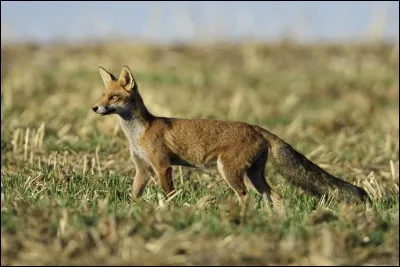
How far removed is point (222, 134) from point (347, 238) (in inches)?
110

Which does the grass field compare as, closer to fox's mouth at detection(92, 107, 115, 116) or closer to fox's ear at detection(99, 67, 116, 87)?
fox's mouth at detection(92, 107, 115, 116)

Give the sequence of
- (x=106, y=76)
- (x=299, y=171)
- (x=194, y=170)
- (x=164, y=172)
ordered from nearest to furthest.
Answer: (x=164, y=172) → (x=299, y=171) → (x=106, y=76) → (x=194, y=170)

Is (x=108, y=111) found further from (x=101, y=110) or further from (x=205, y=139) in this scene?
(x=205, y=139)

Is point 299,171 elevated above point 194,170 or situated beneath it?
elevated above

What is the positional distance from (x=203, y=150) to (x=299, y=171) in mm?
980

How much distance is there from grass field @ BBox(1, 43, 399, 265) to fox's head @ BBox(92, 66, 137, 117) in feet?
2.48

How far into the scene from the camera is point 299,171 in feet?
26.0

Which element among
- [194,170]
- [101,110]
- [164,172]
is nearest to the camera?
[101,110]

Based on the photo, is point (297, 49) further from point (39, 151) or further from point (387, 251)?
point (387, 251)

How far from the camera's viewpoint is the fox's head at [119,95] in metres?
7.68

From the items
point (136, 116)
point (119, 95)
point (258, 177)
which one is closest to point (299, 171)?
point (258, 177)

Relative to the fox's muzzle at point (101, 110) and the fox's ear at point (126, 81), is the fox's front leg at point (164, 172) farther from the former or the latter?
the fox's ear at point (126, 81)

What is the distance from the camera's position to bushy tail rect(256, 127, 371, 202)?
7855 mm

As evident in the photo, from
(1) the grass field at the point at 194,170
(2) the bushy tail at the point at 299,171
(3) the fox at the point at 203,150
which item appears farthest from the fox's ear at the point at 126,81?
(2) the bushy tail at the point at 299,171
